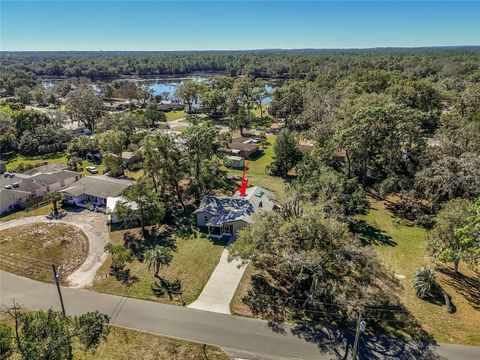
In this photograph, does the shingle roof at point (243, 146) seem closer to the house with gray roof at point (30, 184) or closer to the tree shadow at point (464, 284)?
the house with gray roof at point (30, 184)

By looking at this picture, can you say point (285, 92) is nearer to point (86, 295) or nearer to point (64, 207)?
point (64, 207)

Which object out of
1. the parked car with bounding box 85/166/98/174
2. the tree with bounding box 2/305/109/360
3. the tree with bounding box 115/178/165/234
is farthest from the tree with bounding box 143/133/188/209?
the tree with bounding box 2/305/109/360

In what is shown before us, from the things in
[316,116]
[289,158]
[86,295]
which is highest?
[316,116]

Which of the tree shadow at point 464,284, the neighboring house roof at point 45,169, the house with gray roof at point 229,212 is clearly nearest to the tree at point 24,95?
the neighboring house roof at point 45,169

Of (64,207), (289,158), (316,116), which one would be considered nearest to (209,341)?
(64,207)

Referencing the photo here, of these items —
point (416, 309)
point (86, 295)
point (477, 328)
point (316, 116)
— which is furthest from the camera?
point (316, 116)

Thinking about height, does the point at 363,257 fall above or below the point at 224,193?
above

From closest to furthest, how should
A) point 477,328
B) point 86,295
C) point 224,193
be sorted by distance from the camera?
point 477,328, point 86,295, point 224,193
